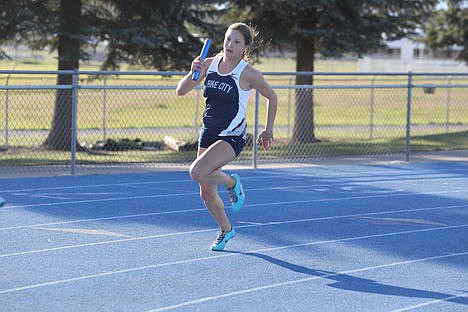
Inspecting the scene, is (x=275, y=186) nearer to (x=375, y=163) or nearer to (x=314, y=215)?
(x=314, y=215)

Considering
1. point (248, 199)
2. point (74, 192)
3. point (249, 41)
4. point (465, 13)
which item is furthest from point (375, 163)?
point (465, 13)

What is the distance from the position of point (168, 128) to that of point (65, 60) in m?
6.38

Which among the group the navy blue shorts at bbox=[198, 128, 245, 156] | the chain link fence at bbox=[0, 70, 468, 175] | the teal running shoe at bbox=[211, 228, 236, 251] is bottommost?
the teal running shoe at bbox=[211, 228, 236, 251]

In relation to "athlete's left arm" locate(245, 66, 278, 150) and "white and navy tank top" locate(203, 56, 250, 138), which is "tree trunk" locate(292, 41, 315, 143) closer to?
"athlete's left arm" locate(245, 66, 278, 150)

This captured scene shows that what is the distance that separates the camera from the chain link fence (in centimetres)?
1549

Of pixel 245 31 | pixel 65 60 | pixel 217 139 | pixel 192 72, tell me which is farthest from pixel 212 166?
pixel 65 60

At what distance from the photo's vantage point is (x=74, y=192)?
12156mm

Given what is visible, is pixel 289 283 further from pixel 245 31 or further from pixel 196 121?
pixel 196 121

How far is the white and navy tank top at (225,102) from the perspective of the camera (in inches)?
317

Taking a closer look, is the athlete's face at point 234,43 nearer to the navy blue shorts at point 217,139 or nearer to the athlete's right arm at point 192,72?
the athlete's right arm at point 192,72

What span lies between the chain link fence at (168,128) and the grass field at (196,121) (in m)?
0.03

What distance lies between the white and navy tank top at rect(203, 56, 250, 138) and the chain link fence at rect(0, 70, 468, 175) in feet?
18.5

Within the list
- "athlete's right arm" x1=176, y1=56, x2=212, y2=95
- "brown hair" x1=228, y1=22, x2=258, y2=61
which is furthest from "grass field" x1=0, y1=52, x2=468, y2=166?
"brown hair" x1=228, y1=22, x2=258, y2=61

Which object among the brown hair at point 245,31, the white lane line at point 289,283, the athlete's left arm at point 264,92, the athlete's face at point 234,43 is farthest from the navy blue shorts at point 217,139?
the white lane line at point 289,283
